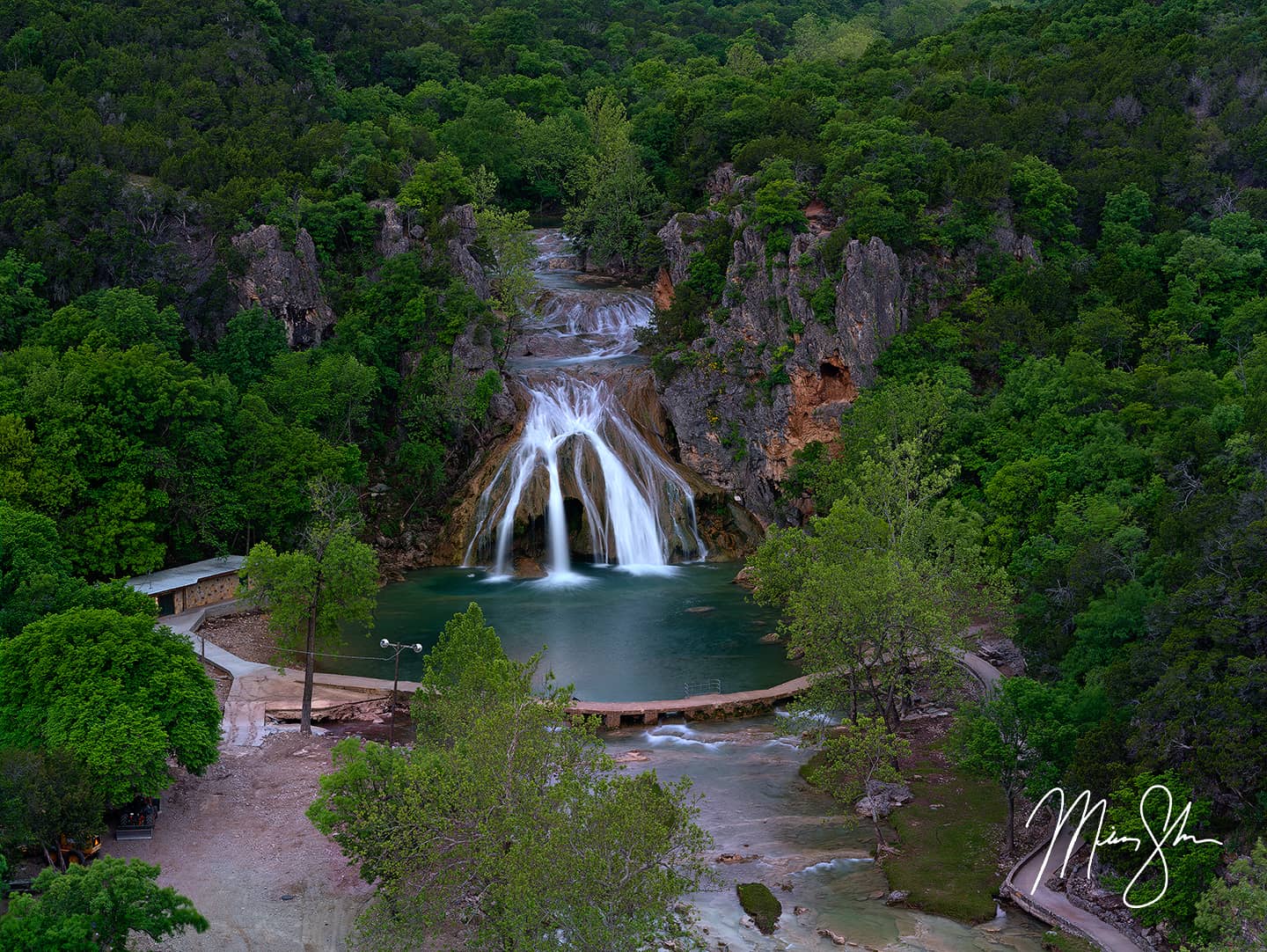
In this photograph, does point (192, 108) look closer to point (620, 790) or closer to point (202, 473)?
point (202, 473)

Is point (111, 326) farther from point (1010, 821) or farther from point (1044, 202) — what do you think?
point (1044, 202)

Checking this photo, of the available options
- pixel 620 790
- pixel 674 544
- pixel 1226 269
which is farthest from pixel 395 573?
pixel 1226 269

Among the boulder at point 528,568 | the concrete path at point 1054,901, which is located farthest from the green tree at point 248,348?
the concrete path at point 1054,901

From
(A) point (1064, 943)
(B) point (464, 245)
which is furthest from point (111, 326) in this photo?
(A) point (1064, 943)

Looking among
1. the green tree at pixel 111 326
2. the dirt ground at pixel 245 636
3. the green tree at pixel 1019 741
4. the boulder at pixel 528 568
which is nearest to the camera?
the green tree at pixel 1019 741

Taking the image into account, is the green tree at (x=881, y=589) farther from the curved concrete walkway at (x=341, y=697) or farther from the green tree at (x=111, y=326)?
the green tree at (x=111, y=326)
